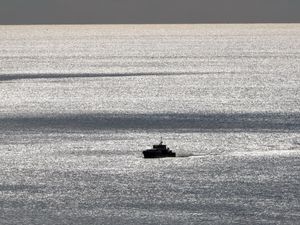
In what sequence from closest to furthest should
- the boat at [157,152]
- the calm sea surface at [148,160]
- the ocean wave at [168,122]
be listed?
the calm sea surface at [148,160] < the boat at [157,152] < the ocean wave at [168,122]

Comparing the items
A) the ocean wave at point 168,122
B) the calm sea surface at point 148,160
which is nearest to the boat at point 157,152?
the calm sea surface at point 148,160

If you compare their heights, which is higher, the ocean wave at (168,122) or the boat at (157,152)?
the ocean wave at (168,122)

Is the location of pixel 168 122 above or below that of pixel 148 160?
above

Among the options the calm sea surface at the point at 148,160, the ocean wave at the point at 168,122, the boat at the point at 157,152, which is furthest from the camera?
the ocean wave at the point at 168,122

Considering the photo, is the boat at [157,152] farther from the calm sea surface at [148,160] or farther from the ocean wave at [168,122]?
the ocean wave at [168,122]

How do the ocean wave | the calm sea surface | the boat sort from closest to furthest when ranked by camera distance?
the calm sea surface < the boat < the ocean wave

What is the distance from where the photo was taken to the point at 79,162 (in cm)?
8250

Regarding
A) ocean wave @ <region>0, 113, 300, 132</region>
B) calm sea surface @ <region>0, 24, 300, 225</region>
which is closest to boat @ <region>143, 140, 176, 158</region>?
calm sea surface @ <region>0, 24, 300, 225</region>

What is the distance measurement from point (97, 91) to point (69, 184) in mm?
90705

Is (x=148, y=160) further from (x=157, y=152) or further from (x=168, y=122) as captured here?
(x=168, y=122)

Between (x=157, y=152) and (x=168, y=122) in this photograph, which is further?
(x=168, y=122)

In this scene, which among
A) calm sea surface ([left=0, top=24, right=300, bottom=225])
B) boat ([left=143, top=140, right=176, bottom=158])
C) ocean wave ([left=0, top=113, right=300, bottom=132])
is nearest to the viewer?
calm sea surface ([left=0, top=24, right=300, bottom=225])

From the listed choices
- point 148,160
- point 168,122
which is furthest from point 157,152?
point 168,122

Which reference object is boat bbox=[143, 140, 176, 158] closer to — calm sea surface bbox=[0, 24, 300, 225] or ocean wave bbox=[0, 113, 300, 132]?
calm sea surface bbox=[0, 24, 300, 225]
